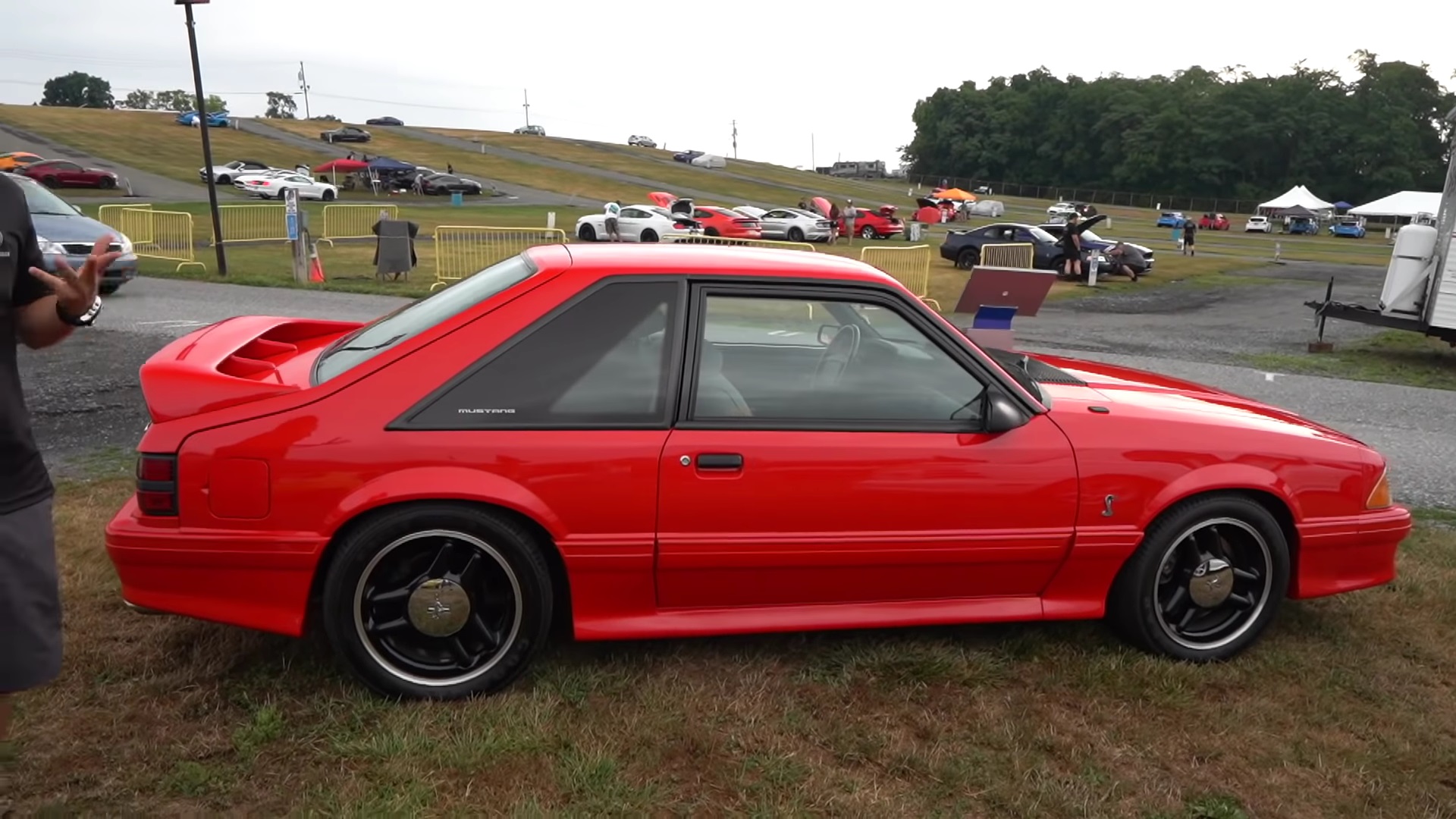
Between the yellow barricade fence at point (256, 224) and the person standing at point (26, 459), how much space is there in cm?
2180

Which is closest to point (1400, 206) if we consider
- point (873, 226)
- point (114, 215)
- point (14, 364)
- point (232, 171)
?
point (873, 226)

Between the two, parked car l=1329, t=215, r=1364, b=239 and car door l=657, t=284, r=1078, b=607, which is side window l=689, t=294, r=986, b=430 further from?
parked car l=1329, t=215, r=1364, b=239

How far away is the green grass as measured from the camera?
35.9 ft

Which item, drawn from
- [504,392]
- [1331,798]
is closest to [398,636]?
[504,392]

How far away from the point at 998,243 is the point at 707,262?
22.7 meters

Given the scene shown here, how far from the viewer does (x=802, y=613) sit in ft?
11.0

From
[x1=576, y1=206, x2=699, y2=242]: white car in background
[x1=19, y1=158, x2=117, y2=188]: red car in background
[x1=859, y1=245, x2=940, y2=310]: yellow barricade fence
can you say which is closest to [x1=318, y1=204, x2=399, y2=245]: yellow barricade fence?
[x1=576, y1=206, x2=699, y2=242]: white car in background

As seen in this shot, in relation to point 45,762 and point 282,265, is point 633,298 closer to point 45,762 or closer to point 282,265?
point 45,762

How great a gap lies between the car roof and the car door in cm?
7

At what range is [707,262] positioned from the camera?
11.1 ft

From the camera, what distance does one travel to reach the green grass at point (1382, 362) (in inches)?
430

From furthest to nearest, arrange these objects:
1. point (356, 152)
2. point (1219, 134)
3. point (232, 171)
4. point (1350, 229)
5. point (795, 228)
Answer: point (1219, 134)
point (356, 152)
point (1350, 229)
point (232, 171)
point (795, 228)

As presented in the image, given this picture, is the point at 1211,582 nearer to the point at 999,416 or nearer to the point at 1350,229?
the point at 999,416

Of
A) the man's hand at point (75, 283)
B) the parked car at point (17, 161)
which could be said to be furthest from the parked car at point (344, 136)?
the man's hand at point (75, 283)
